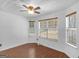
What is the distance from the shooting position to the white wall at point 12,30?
538 cm

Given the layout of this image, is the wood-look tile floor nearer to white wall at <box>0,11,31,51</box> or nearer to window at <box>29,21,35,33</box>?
white wall at <box>0,11,31,51</box>

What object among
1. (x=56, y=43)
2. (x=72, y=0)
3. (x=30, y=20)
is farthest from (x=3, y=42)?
(x=72, y=0)

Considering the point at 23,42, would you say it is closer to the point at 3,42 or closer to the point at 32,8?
the point at 3,42

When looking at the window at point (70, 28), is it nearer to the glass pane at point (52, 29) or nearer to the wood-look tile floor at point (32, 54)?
the wood-look tile floor at point (32, 54)

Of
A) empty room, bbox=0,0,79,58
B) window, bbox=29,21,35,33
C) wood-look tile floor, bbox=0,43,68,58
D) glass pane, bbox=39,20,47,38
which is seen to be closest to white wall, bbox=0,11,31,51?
empty room, bbox=0,0,79,58

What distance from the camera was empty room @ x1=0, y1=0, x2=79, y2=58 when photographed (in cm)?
423

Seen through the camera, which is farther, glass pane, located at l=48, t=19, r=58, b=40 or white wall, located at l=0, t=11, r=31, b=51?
glass pane, located at l=48, t=19, r=58, b=40

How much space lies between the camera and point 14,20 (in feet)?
21.1

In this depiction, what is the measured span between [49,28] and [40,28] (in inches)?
45.5

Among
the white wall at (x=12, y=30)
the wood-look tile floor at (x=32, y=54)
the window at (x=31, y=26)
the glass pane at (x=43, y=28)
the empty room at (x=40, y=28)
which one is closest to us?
the empty room at (x=40, y=28)

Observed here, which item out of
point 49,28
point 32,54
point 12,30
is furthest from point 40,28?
point 32,54

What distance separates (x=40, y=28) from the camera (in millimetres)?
7551

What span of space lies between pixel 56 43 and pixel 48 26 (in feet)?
4.31

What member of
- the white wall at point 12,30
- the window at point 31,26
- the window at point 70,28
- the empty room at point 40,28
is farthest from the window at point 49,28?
the white wall at point 12,30
